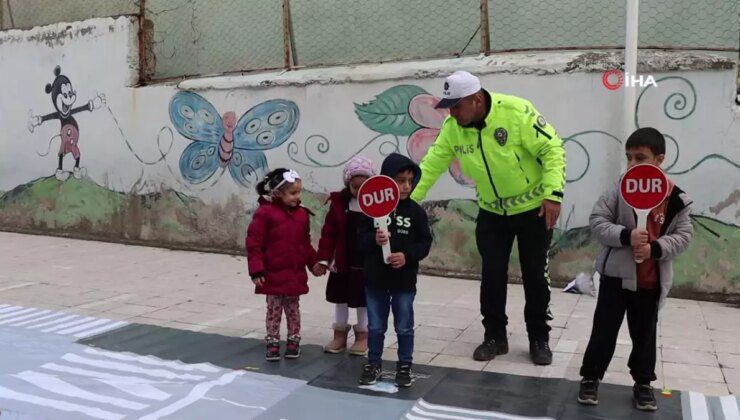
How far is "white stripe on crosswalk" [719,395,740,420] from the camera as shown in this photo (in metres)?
3.58

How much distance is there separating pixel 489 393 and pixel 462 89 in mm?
1768

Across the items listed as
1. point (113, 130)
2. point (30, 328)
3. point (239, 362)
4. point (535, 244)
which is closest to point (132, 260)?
point (113, 130)

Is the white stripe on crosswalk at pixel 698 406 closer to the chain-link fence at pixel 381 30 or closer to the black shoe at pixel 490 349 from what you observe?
the black shoe at pixel 490 349

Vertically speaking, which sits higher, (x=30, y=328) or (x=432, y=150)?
(x=432, y=150)

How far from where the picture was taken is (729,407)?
12.1ft

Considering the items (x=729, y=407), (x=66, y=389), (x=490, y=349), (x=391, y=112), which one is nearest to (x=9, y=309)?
(x=66, y=389)

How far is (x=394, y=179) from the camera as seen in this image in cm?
392

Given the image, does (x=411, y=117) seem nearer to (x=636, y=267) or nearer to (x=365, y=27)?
(x=365, y=27)

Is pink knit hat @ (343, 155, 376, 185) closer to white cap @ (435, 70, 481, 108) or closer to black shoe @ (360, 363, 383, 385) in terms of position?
white cap @ (435, 70, 481, 108)

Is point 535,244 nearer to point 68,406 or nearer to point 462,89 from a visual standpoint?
point 462,89

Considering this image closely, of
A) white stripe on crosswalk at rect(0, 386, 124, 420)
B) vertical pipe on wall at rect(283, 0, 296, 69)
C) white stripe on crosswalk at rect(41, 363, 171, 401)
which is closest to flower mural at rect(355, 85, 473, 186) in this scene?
vertical pipe on wall at rect(283, 0, 296, 69)

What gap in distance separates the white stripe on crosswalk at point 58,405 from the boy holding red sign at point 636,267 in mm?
2476

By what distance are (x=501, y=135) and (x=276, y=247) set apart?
156 cm

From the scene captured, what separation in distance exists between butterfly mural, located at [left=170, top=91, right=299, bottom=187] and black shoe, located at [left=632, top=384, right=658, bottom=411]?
5.17 meters
